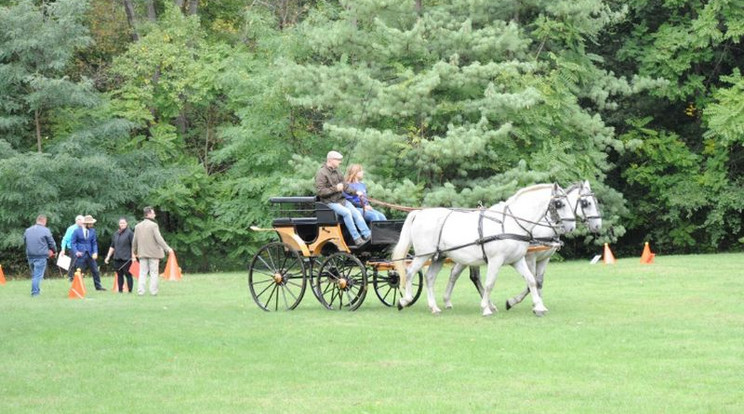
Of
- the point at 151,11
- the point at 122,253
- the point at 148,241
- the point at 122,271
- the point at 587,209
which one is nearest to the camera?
the point at 587,209

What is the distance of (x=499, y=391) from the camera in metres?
11.4

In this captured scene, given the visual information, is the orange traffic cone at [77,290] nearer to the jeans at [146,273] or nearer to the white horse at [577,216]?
the jeans at [146,273]

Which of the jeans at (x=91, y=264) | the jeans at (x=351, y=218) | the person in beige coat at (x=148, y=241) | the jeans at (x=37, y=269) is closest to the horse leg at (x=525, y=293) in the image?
the jeans at (x=351, y=218)

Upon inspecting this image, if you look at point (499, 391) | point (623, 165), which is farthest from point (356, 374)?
point (623, 165)

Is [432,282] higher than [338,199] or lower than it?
lower

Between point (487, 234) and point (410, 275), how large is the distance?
4.97ft

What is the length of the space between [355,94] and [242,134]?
15.2ft

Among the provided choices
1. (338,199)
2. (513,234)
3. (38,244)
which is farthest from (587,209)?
(38,244)

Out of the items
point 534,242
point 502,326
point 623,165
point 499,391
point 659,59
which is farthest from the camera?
point 623,165

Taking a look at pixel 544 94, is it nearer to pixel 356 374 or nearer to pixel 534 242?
pixel 534 242

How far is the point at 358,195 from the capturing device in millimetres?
18750

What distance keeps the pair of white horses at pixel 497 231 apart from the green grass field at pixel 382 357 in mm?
703

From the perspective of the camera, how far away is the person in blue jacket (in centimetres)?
1880

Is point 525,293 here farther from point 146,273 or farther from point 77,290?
point 77,290
